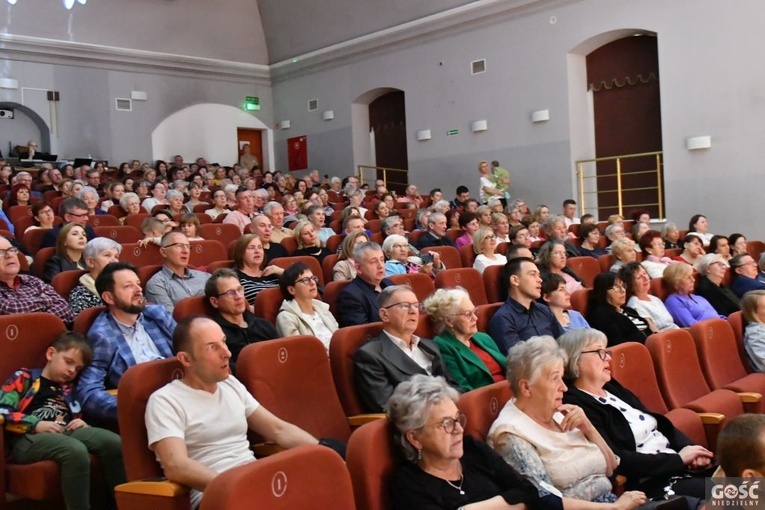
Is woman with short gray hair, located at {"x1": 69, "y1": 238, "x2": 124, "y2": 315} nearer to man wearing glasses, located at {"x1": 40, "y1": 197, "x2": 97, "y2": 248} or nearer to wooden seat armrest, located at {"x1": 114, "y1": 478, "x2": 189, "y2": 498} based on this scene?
man wearing glasses, located at {"x1": 40, "y1": 197, "x2": 97, "y2": 248}

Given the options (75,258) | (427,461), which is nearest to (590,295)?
(427,461)

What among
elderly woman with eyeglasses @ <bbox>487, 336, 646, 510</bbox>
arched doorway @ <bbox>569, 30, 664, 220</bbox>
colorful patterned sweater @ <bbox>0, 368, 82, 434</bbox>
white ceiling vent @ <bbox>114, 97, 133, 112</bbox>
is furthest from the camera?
white ceiling vent @ <bbox>114, 97, 133, 112</bbox>

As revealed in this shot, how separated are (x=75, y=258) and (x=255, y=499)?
2.32 metres

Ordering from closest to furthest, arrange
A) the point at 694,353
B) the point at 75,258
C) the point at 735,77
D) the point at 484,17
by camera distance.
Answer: the point at 694,353, the point at 75,258, the point at 735,77, the point at 484,17

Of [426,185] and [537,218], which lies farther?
[426,185]

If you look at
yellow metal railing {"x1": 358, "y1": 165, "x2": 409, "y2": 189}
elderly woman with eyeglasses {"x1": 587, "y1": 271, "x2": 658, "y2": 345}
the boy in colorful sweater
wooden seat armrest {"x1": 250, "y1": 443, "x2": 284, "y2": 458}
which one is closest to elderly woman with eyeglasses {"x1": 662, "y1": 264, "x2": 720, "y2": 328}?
elderly woman with eyeglasses {"x1": 587, "y1": 271, "x2": 658, "y2": 345}

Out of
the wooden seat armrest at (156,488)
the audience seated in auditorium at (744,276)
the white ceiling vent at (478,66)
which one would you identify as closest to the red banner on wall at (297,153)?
the white ceiling vent at (478,66)

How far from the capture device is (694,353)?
281 cm

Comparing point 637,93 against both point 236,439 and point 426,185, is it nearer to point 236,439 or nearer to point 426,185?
point 426,185

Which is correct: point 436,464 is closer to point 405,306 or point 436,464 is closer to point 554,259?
point 405,306

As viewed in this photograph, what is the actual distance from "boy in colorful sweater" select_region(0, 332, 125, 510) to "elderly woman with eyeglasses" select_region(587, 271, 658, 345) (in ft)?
6.66

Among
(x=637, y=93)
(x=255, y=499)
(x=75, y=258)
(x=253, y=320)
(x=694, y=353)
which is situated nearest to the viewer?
(x=255, y=499)

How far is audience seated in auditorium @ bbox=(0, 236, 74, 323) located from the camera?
2574mm

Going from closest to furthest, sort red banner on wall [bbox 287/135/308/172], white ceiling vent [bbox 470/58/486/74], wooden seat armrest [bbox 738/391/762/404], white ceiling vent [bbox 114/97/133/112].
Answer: wooden seat armrest [bbox 738/391/762/404] → white ceiling vent [bbox 470/58/486/74] → white ceiling vent [bbox 114/97/133/112] → red banner on wall [bbox 287/135/308/172]
